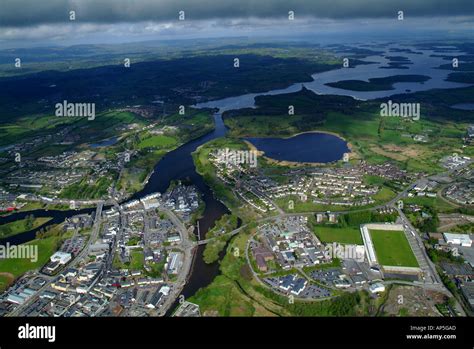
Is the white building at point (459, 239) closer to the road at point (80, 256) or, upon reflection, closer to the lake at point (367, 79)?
the road at point (80, 256)

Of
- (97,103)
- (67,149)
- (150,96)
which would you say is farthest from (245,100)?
(67,149)

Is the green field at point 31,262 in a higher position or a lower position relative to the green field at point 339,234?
lower

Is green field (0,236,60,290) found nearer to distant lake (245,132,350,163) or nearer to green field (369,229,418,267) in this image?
green field (369,229,418,267)

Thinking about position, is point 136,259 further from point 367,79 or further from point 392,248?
point 367,79

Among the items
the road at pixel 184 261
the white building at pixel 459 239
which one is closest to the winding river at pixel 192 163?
the road at pixel 184 261

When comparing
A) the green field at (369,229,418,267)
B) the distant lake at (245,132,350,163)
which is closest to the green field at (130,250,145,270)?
the green field at (369,229,418,267)
